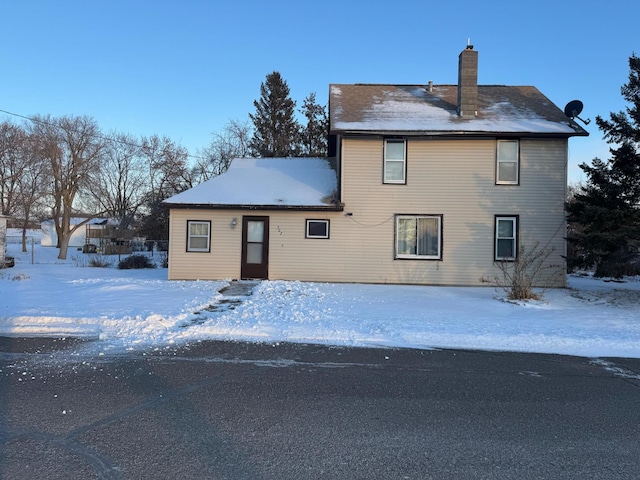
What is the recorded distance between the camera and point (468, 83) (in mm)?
16016

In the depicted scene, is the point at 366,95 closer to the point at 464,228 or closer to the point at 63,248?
the point at 464,228

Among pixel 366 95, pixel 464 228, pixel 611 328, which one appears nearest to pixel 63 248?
pixel 366 95

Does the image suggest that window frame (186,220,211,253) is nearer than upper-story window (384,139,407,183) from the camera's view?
No

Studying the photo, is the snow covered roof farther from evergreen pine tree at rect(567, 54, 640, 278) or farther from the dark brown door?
evergreen pine tree at rect(567, 54, 640, 278)


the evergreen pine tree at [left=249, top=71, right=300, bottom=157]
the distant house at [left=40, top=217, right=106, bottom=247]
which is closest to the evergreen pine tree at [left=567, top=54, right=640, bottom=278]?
the evergreen pine tree at [left=249, top=71, right=300, bottom=157]

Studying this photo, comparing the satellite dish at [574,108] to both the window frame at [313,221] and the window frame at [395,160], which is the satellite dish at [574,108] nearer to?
the window frame at [395,160]

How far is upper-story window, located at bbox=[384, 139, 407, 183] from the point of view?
15.3 meters

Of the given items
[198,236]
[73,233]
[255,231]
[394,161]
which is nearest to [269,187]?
[255,231]

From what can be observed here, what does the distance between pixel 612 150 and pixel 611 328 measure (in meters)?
6.07

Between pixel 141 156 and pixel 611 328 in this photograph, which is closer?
pixel 611 328

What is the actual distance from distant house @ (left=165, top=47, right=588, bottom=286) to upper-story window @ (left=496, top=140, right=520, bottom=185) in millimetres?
34

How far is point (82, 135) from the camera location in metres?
37.8

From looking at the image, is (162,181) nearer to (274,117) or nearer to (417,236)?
(274,117)

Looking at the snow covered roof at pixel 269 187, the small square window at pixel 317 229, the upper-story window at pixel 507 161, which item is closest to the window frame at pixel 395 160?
the snow covered roof at pixel 269 187
